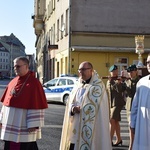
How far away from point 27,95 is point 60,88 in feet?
46.7

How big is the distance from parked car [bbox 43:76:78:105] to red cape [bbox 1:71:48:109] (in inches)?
536

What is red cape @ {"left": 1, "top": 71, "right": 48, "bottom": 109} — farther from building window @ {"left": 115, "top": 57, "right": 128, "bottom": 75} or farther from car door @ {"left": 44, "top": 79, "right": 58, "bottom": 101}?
building window @ {"left": 115, "top": 57, "right": 128, "bottom": 75}

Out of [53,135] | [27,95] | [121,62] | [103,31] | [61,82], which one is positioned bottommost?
[53,135]

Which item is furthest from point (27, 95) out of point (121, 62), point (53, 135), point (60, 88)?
point (121, 62)

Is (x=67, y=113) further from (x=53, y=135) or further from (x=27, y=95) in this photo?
(x=53, y=135)

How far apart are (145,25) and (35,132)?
24568mm

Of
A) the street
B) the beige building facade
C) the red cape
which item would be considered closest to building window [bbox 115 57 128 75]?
the beige building facade

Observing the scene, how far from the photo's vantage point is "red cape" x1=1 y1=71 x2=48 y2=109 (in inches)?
226

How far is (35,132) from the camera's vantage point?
582cm

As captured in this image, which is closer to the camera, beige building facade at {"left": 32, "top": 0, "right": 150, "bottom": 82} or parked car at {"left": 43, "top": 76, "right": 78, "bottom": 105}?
parked car at {"left": 43, "top": 76, "right": 78, "bottom": 105}

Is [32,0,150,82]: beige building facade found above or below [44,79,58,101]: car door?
above

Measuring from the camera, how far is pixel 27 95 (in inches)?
228

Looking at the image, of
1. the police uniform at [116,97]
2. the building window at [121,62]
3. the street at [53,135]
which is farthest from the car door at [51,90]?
the police uniform at [116,97]

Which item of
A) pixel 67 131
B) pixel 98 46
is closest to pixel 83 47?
pixel 98 46
